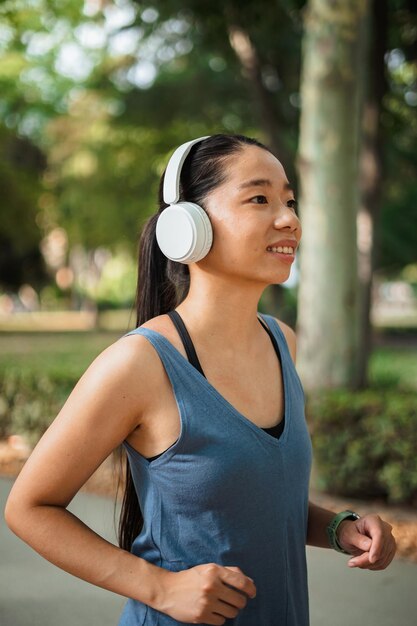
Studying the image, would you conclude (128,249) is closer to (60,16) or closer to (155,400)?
(60,16)

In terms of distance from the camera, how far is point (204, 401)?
1632 mm

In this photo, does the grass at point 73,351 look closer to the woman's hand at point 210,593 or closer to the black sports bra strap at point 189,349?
the black sports bra strap at point 189,349

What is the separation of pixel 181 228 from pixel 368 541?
805 mm

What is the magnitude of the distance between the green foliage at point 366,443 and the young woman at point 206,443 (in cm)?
447

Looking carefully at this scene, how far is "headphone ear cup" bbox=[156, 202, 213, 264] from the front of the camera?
173cm

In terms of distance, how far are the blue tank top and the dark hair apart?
23cm

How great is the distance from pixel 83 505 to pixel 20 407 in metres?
2.51

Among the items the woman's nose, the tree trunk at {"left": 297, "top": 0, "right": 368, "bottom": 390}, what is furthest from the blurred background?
the woman's nose

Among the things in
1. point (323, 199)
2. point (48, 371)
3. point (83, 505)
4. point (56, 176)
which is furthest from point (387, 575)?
point (56, 176)

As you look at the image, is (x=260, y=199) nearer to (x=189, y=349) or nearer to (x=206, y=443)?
(x=189, y=349)

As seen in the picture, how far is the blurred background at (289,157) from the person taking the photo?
21.6ft

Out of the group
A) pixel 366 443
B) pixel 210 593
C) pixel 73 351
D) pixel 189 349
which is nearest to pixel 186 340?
pixel 189 349

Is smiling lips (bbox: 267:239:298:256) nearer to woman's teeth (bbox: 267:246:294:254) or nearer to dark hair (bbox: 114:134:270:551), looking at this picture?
woman's teeth (bbox: 267:246:294:254)

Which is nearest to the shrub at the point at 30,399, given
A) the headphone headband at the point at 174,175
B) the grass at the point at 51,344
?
the headphone headband at the point at 174,175
